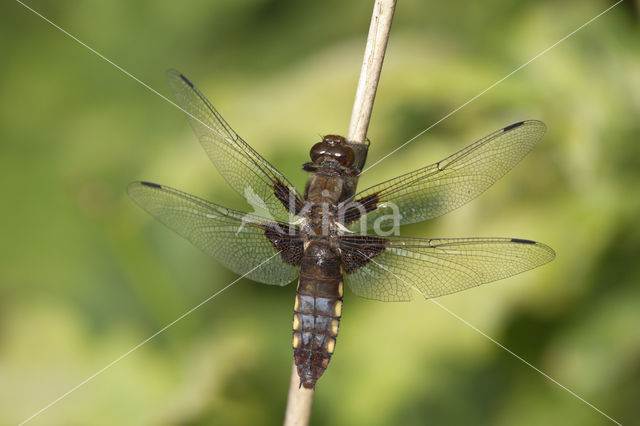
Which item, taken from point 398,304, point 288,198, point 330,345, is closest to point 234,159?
point 288,198

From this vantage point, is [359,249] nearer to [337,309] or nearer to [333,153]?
[337,309]

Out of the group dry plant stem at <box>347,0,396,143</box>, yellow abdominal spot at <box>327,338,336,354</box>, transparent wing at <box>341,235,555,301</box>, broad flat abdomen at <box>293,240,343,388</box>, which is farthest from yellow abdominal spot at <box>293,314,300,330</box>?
dry plant stem at <box>347,0,396,143</box>

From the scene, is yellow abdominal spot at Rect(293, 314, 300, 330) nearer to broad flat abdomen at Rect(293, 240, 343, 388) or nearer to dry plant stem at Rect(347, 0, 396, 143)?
broad flat abdomen at Rect(293, 240, 343, 388)

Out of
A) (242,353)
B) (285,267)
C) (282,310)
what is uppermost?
(285,267)

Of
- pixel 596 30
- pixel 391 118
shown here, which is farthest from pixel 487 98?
pixel 596 30

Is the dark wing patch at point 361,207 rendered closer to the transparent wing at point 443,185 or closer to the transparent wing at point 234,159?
the transparent wing at point 443,185

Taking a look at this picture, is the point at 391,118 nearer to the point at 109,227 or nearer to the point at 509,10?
the point at 509,10
